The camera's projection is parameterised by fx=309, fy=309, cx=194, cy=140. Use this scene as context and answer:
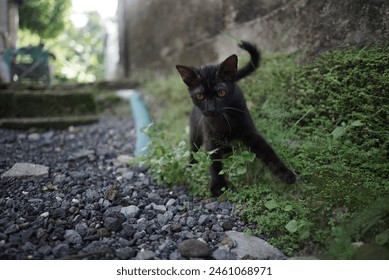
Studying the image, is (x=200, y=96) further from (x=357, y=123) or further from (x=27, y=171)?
(x=27, y=171)

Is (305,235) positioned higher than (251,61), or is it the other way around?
(251,61)

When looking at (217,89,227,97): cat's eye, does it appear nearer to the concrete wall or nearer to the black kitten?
the black kitten

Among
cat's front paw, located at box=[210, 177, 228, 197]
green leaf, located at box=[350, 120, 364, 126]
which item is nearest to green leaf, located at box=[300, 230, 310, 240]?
cat's front paw, located at box=[210, 177, 228, 197]

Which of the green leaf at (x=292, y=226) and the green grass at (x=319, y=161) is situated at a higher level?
the green grass at (x=319, y=161)

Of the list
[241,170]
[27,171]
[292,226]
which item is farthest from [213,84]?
[27,171]

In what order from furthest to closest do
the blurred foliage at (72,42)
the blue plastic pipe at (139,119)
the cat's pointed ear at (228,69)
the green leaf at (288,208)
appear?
the blue plastic pipe at (139,119) < the blurred foliage at (72,42) < the cat's pointed ear at (228,69) < the green leaf at (288,208)

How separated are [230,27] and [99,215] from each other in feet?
7.98

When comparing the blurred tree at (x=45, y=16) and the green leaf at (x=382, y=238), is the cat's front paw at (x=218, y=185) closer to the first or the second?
the green leaf at (x=382, y=238)

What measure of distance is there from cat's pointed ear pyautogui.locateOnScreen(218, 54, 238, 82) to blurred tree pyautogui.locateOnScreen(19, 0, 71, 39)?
4.50ft

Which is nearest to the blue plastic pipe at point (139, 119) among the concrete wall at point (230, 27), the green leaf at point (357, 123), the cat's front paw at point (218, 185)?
the concrete wall at point (230, 27)

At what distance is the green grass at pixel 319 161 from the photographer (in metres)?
1.52

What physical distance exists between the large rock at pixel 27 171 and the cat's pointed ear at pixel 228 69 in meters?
1.41

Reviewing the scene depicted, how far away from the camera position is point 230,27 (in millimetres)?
3312
